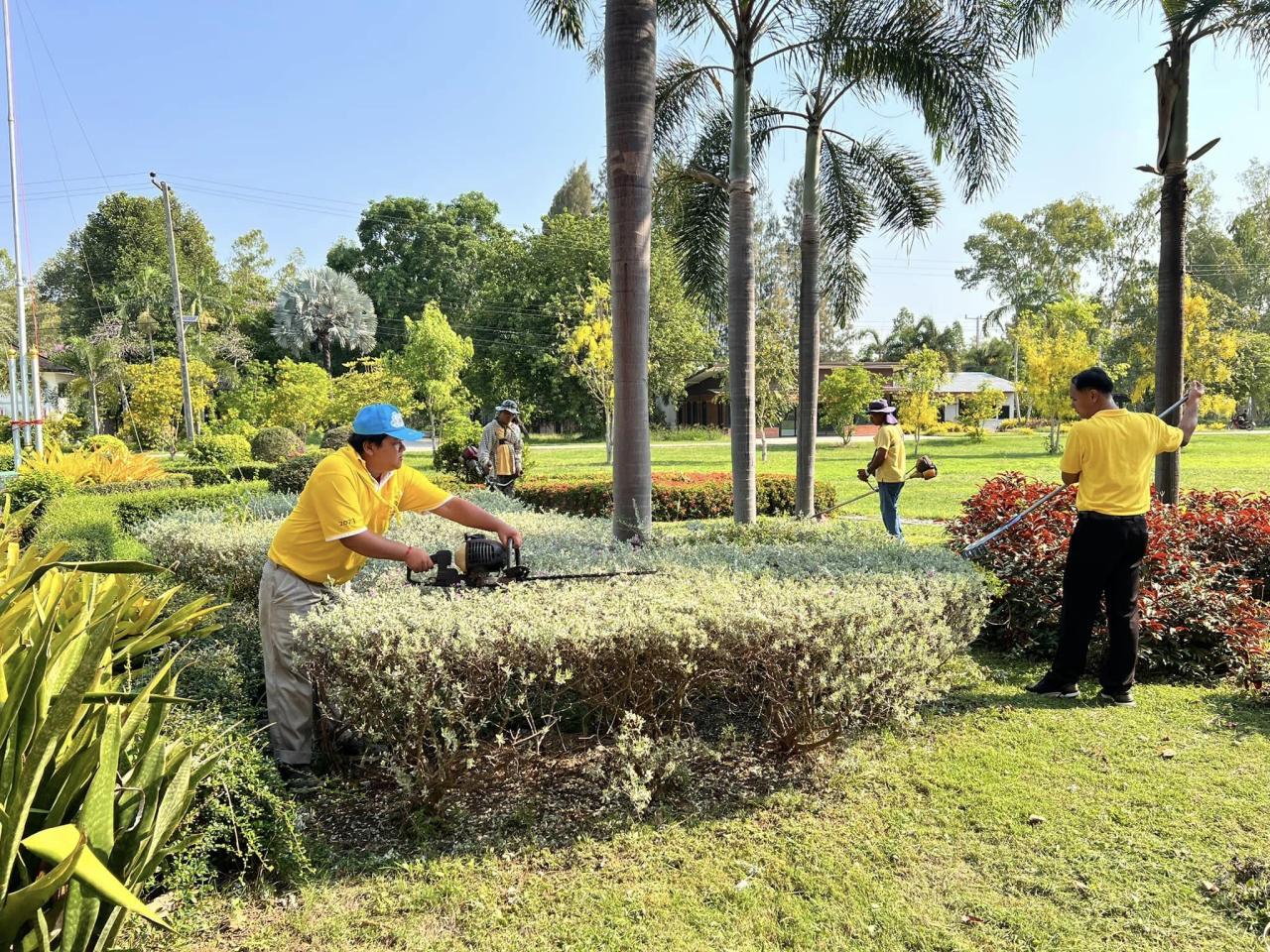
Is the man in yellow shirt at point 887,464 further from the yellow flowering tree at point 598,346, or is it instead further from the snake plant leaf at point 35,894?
the yellow flowering tree at point 598,346

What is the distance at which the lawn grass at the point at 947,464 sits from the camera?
16.0 metres

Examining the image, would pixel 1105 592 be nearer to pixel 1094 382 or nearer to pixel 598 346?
pixel 1094 382

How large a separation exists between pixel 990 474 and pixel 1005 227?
40741mm

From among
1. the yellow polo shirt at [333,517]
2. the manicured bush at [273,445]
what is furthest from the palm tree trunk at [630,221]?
the manicured bush at [273,445]

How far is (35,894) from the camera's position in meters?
1.74

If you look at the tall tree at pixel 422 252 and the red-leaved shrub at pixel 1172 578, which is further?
the tall tree at pixel 422 252

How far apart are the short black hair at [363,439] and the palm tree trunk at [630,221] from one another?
2.27 metres


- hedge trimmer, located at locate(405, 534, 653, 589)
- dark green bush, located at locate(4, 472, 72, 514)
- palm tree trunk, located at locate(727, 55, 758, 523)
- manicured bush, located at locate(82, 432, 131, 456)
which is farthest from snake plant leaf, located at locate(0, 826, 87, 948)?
manicured bush, located at locate(82, 432, 131, 456)

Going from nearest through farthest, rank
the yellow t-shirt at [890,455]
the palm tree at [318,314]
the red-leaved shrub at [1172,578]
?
the red-leaved shrub at [1172,578]
the yellow t-shirt at [890,455]
the palm tree at [318,314]

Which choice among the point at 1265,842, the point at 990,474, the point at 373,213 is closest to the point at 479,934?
the point at 1265,842

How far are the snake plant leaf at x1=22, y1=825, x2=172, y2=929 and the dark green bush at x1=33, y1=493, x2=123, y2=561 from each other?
455 cm

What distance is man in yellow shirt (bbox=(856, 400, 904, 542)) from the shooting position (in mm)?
9633

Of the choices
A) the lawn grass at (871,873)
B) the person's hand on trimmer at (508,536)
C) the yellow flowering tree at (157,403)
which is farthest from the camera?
the yellow flowering tree at (157,403)

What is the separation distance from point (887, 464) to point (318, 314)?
4381 centimetres
